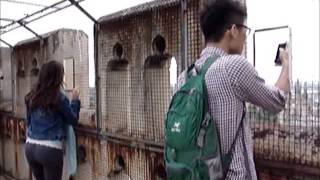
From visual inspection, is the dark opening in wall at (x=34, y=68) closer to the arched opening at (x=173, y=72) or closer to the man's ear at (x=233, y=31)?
the arched opening at (x=173, y=72)

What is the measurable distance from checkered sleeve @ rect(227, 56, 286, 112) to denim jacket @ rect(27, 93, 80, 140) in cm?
237

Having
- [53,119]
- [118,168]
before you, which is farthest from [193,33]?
[53,119]

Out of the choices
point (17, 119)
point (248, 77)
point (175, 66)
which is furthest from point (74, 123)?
point (248, 77)

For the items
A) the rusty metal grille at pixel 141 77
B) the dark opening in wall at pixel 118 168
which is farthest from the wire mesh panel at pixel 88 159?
the rusty metal grille at pixel 141 77

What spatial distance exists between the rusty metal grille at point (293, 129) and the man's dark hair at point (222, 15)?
1.60ft

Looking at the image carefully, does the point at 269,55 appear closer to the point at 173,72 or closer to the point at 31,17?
the point at 173,72

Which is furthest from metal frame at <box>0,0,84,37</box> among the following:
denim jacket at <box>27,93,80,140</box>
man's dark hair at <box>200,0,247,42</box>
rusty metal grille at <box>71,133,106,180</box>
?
man's dark hair at <box>200,0,247,42</box>

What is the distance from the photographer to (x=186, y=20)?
2949 mm

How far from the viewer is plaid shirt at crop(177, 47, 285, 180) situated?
1909mm

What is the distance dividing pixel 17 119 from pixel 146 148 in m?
3.23

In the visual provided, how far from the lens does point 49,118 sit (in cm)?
404

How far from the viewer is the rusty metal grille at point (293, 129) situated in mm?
2178

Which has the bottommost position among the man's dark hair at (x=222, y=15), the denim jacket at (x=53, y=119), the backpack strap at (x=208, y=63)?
the denim jacket at (x=53, y=119)

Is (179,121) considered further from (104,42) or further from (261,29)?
(104,42)
